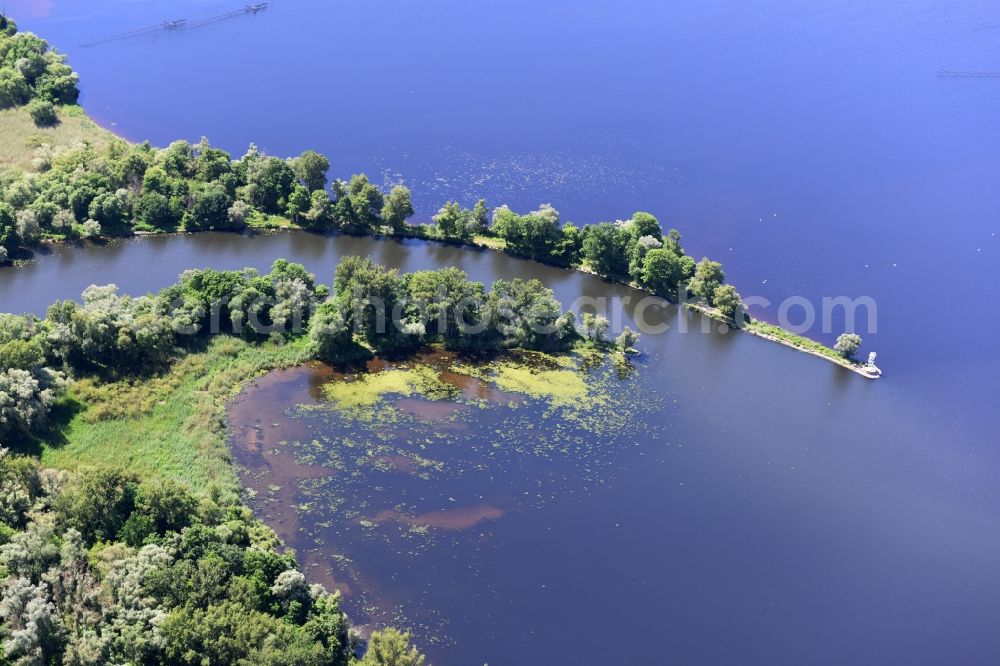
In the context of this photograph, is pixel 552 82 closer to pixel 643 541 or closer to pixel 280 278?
pixel 280 278

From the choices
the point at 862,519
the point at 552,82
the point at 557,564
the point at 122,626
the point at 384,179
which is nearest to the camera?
the point at 122,626

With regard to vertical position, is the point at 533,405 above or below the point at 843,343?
below

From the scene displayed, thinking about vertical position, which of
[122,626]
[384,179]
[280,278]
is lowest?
[122,626]

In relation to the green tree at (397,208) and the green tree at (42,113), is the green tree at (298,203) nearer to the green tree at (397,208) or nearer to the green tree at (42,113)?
the green tree at (397,208)

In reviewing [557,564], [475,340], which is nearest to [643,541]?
[557,564]

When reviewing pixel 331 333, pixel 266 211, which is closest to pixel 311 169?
pixel 266 211

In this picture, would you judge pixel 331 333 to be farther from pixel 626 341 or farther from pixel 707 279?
pixel 707 279

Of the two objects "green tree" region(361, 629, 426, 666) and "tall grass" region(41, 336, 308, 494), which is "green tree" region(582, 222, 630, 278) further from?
"green tree" region(361, 629, 426, 666)

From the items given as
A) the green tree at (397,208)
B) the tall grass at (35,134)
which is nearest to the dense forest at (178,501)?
the green tree at (397,208)
